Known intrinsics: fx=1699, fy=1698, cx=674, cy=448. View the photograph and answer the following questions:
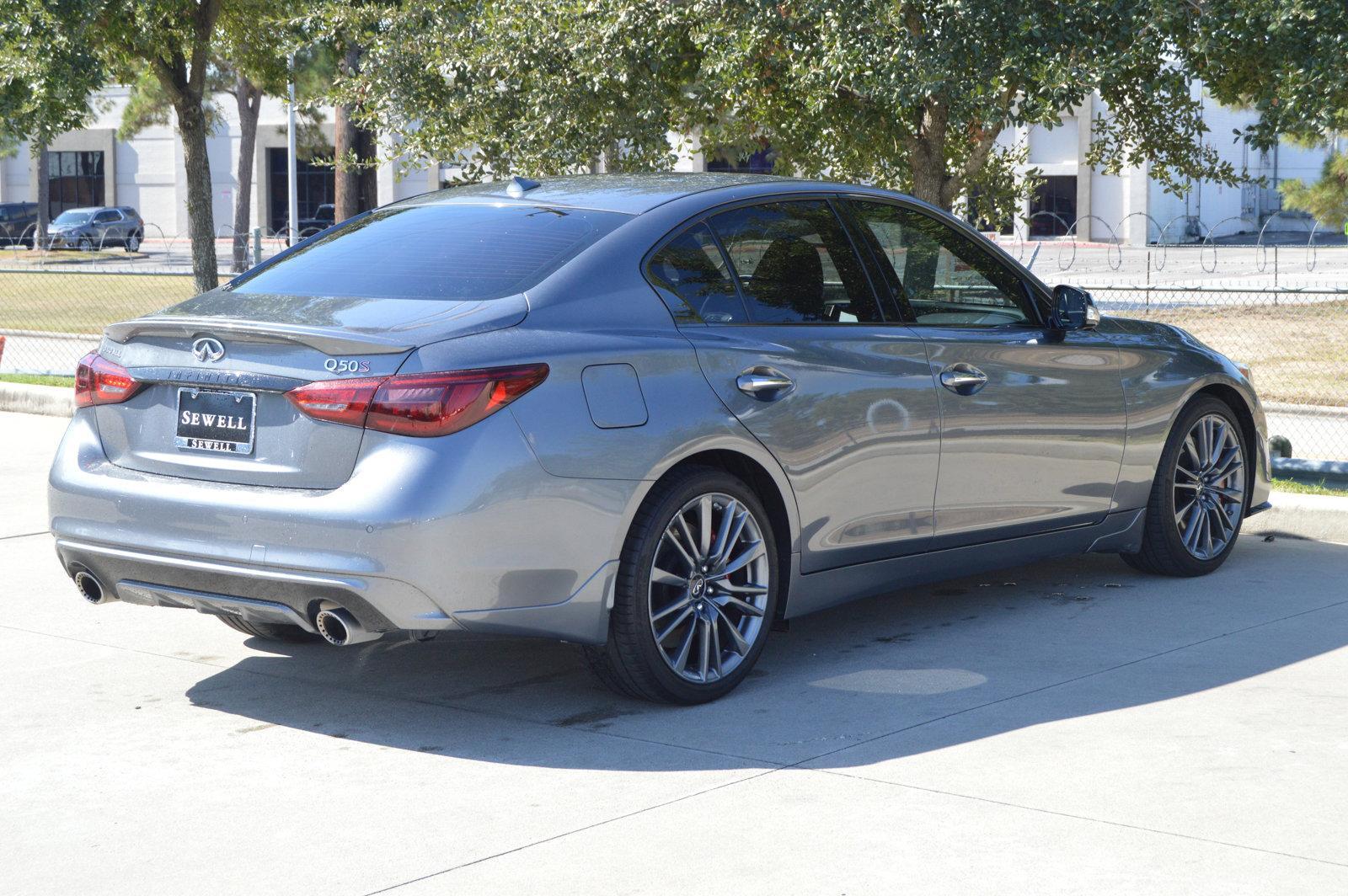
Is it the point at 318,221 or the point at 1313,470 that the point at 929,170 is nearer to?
the point at 1313,470

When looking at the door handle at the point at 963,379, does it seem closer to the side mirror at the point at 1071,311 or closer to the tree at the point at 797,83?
the side mirror at the point at 1071,311

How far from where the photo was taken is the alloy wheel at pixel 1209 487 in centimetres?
734

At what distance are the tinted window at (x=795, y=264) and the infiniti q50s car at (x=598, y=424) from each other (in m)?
0.01

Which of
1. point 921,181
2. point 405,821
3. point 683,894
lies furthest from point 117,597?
point 921,181

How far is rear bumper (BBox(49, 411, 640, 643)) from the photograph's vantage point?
15.5ft

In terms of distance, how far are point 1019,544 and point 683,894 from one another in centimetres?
309

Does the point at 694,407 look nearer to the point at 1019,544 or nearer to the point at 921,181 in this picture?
the point at 1019,544

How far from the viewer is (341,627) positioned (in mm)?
4859

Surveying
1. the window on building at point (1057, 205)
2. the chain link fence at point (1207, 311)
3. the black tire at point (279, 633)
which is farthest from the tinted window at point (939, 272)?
the window on building at point (1057, 205)

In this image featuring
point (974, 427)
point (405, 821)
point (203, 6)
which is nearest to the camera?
point (405, 821)

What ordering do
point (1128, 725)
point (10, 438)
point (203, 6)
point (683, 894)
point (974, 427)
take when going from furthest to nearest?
point (203, 6) → point (10, 438) → point (974, 427) → point (1128, 725) → point (683, 894)

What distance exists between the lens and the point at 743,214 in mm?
5824

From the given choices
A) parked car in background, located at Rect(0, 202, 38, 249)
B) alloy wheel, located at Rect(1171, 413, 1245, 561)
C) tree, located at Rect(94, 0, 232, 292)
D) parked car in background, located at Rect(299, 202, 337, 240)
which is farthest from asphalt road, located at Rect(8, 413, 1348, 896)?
parked car in background, located at Rect(0, 202, 38, 249)

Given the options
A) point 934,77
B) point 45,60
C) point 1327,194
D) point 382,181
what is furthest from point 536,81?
point 382,181
